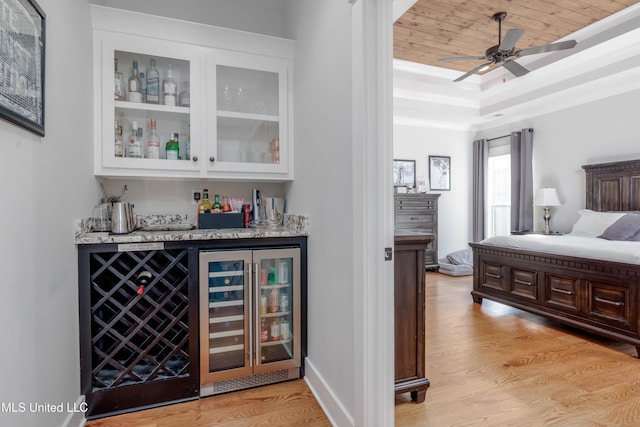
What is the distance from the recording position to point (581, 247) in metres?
2.78

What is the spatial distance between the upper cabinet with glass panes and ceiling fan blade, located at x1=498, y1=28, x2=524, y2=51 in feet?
6.03

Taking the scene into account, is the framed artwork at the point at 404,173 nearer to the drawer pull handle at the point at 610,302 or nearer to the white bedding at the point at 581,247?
the white bedding at the point at 581,247

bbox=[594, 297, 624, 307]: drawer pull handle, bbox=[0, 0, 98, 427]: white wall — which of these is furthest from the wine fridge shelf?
bbox=[594, 297, 624, 307]: drawer pull handle

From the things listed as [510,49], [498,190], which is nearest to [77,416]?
[510,49]

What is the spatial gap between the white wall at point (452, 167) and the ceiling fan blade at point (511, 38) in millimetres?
2784

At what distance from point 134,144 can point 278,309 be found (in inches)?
55.2

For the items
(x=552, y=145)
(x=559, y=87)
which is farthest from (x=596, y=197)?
(x=559, y=87)

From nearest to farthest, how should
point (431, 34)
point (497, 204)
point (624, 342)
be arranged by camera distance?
1. point (624, 342)
2. point (431, 34)
3. point (497, 204)

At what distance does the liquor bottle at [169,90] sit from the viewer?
6.97 feet

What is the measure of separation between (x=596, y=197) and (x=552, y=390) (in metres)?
3.27

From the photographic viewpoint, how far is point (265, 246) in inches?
79.0

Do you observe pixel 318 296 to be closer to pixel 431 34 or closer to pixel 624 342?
pixel 624 342

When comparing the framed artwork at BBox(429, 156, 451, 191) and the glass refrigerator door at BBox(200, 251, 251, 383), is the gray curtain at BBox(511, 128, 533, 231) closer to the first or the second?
the framed artwork at BBox(429, 156, 451, 191)

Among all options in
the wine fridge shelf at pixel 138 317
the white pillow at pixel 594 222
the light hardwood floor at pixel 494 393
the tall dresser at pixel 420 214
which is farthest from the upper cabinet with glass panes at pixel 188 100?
the white pillow at pixel 594 222
